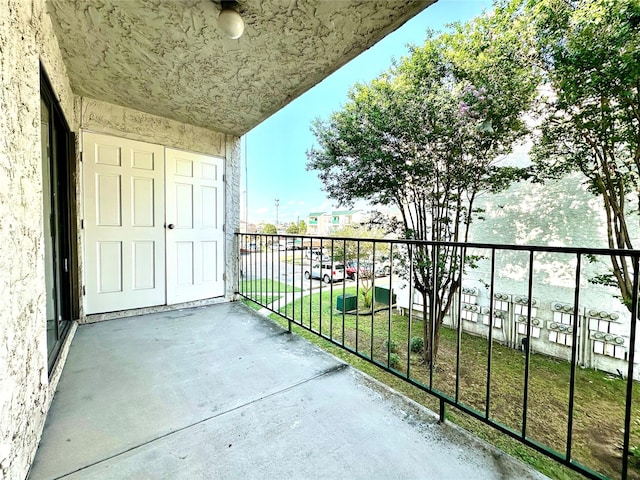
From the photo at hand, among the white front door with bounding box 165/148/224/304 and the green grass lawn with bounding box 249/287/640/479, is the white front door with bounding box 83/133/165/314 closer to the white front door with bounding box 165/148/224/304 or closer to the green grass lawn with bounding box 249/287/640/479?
the white front door with bounding box 165/148/224/304

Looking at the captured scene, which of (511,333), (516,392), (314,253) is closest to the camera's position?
(516,392)

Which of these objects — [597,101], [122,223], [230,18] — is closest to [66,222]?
[122,223]

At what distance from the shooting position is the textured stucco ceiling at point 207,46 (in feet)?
5.24

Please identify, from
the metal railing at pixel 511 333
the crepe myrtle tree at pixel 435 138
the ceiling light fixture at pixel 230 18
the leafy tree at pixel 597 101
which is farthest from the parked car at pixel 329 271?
the leafy tree at pixel 597 101

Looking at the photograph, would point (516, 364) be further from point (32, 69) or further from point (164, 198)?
point (32, 69)

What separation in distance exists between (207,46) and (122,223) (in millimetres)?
2057

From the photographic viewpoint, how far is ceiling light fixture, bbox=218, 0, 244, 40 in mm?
1550

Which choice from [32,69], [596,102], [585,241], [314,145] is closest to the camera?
[32,69]

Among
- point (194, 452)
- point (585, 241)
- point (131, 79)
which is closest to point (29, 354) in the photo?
point (194, 452)

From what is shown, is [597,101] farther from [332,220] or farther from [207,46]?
[332,220]

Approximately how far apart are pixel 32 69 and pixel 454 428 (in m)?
2.66

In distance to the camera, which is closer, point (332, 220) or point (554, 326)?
point (554, 326)

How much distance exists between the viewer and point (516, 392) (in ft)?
10.0

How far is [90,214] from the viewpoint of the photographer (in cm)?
271
